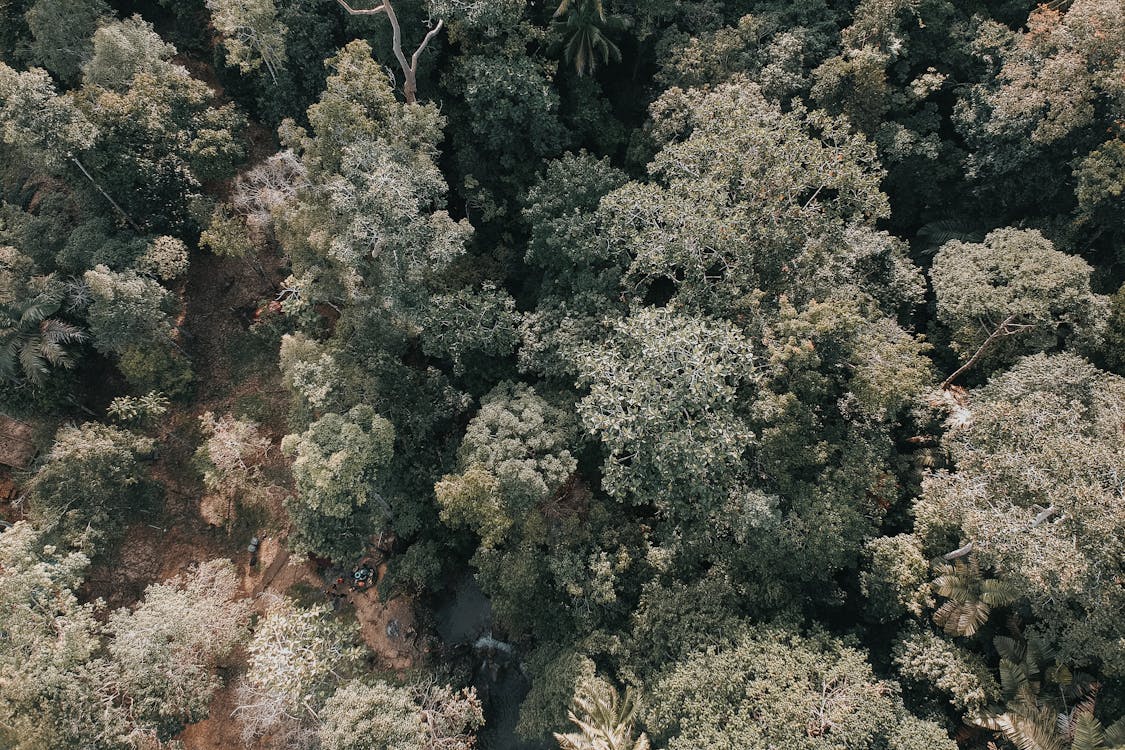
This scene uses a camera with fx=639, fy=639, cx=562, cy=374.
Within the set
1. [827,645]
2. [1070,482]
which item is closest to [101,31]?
[827,645]

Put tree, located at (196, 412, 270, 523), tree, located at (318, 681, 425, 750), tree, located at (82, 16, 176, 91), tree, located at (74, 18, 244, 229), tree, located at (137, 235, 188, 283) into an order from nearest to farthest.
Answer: tree, located at (318, 681, 425, 750)
tree, located at (196, 412, 270, 523)
tree, located at (74, 18, 244, 229)
tree, located at (82, 16, 176, 91)
tree, located at (137, 235, 188, 283)

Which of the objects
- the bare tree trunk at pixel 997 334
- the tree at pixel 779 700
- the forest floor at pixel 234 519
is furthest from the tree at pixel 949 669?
the forest floor at pixel 234 519

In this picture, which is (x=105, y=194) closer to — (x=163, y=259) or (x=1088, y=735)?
(x=163, y=259)

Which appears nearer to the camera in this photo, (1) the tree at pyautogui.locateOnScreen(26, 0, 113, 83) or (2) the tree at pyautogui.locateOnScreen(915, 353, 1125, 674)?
(2) the tree at pyautogui.locateOnScreen(915, 353, 1125, 674)

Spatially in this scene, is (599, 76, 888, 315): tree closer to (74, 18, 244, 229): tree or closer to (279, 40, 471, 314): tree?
(279, 40, 471, 314): tree

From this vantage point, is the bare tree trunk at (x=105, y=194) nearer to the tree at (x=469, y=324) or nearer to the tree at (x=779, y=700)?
the tree at (x=469, y=324)

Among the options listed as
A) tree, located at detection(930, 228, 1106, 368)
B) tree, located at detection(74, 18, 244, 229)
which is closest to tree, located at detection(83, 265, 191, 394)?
tree, located at detection(74, 18, 244, 229)
